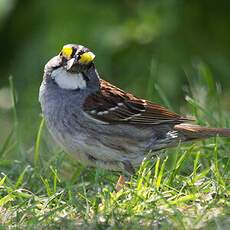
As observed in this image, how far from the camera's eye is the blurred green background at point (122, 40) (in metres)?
7.43

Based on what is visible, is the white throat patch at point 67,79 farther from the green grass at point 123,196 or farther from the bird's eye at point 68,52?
the green grass at point 123,196

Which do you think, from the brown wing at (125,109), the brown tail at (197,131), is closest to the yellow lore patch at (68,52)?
the brown wing at (125,109)

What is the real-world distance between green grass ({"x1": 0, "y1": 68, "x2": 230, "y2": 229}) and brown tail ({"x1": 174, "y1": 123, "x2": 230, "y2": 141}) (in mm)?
71

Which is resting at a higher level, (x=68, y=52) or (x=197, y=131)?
(x=68, y=52)

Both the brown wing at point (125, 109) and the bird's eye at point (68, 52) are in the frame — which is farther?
the brown wing at point (125, 109)

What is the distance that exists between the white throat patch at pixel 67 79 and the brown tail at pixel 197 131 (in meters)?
0.69

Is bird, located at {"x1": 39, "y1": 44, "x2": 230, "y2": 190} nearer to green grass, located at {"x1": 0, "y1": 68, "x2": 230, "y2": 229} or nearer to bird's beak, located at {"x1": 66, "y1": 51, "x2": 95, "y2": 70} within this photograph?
bird's beak, located at {"x1": 66, "y1": 51, "x2": 95, "y2": 70}

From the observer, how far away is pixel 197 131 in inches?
204

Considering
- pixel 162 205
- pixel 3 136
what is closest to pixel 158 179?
pixel 162 205

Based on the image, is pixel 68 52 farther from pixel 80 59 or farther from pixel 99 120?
pixel 99 120

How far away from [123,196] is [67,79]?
3.37 feet

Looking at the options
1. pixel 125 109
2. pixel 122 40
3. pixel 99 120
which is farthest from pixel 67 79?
pixel 122 40

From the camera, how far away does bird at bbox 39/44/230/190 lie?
4.86 meters

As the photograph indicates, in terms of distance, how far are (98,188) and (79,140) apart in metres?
0.36
